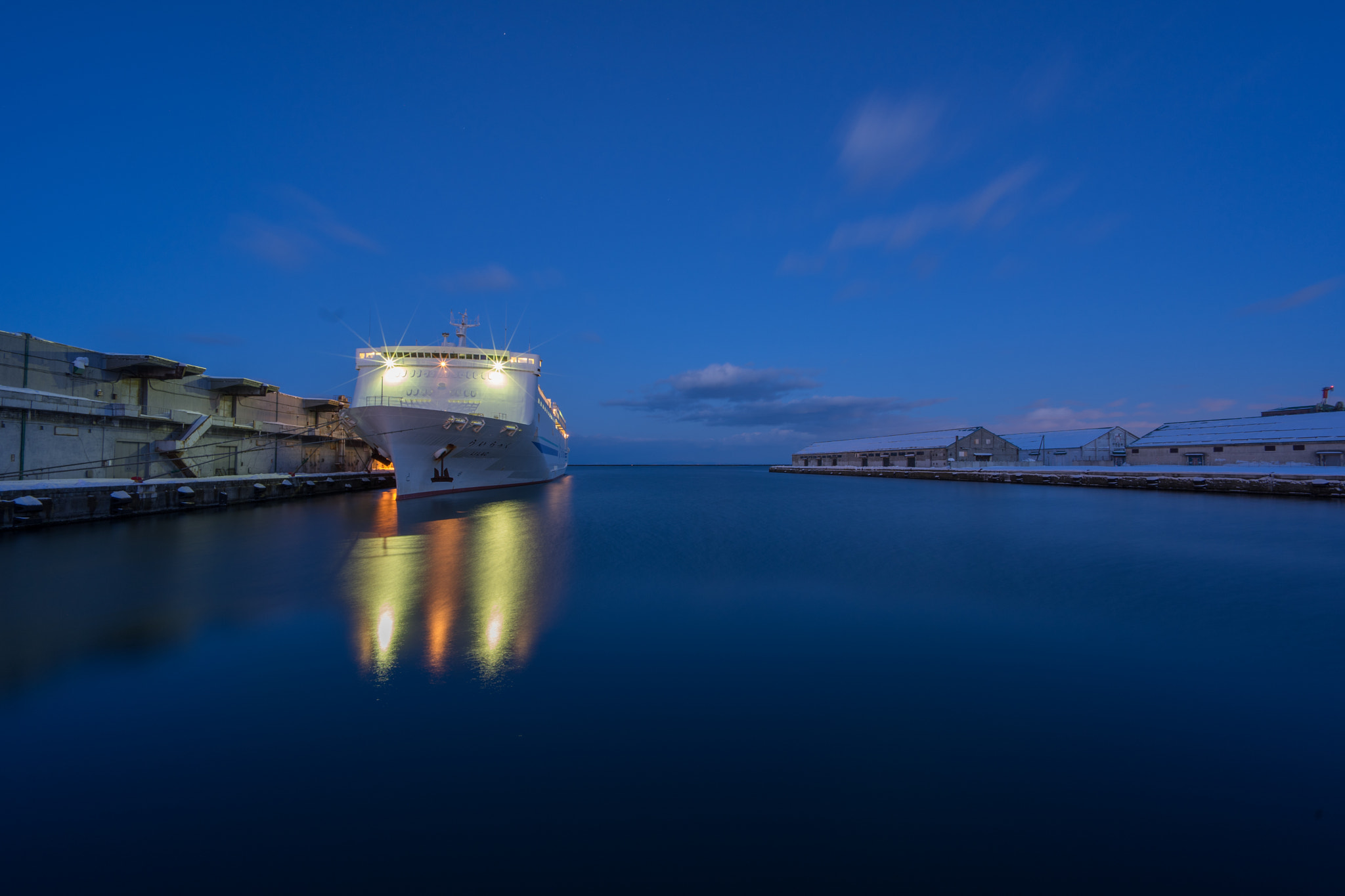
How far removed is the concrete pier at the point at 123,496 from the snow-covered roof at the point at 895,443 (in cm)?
5440

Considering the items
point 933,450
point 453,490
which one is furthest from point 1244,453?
point 453,490

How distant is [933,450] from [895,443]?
300 inches

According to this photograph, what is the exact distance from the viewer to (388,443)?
21.0 meters

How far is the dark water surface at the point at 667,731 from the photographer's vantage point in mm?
2887

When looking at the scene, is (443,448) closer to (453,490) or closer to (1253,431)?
(453,490)

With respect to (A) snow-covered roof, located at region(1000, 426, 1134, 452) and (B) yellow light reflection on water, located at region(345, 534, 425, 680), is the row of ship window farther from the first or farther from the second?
(A) snow-covered roof, located at region(1000, 426, 1134, 452)

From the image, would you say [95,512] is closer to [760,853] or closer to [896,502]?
[760,853]

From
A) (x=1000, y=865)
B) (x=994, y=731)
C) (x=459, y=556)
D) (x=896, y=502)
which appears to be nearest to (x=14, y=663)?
(x=459, y=556)

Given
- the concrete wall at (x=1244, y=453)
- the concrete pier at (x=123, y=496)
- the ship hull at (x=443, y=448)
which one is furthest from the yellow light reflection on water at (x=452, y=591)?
the concrete wall at (x=1244, y=453)

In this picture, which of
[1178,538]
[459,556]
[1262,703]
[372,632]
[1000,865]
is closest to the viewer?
[1000,865]

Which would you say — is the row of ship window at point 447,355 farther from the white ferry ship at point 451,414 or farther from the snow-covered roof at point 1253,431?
the snow-covered roof at point 1253,431

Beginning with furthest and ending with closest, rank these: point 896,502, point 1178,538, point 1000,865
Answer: point 896,502 → point 1178,538 → point 1000,865

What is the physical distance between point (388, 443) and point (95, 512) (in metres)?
8.40

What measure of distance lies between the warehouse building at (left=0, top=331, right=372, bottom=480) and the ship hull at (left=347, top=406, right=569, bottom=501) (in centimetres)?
834
